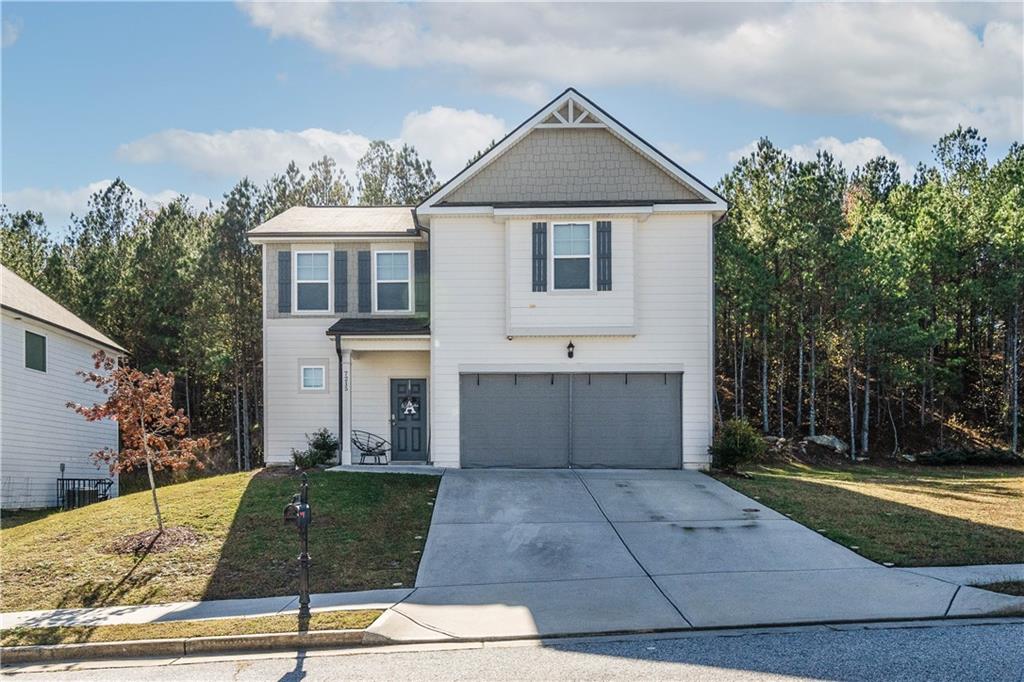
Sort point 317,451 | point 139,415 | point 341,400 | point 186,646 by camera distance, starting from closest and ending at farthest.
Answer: point 186,646
point 139,415
point 317,451
point 341,400

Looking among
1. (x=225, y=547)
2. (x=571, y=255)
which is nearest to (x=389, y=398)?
(x=571, y=255)

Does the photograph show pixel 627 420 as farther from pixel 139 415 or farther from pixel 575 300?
pixel 139 415

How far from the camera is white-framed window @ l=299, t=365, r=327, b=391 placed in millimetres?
20781

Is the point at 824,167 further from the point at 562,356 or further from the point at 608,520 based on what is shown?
the point at 608,520

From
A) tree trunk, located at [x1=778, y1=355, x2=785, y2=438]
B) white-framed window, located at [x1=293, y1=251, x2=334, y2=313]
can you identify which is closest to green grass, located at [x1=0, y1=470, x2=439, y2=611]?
white-framed window, located at [x1=293, y1=251, x2=334, y2=313]

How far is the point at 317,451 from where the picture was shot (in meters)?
19.8

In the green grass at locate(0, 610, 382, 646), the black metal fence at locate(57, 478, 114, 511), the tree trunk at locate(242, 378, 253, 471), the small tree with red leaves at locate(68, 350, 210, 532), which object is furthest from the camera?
the tree trunk at locate(242, 378, 253, 471)

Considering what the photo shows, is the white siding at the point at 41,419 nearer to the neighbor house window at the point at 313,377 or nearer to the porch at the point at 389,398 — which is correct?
the neighbor house window at the point at 313,377

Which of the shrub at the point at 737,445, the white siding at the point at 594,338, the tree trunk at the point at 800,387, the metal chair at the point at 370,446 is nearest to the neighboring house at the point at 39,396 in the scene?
the metal chair at the point at 370,446

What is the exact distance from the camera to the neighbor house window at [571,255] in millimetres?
18938

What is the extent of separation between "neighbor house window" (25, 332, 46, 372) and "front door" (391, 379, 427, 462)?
898 centimetres

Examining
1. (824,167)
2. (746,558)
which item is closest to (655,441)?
(746,558)

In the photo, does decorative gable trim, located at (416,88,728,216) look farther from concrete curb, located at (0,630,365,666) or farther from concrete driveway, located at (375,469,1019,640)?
concrete curb, located at (0,630,365,666)

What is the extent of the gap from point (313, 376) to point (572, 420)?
6.28 metres
